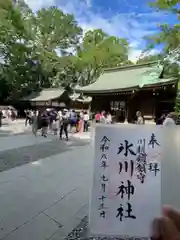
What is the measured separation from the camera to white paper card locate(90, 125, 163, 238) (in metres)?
2.82

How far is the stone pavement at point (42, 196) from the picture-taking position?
3.84 meters

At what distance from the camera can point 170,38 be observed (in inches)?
337

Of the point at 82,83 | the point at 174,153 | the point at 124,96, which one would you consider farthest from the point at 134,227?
the point at 82,83

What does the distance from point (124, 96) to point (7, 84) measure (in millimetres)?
21596

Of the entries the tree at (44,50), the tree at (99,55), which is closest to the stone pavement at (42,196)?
the tree at (99,55)

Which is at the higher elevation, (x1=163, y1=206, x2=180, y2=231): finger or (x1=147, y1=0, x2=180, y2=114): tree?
(x1=147, y1=0, x2=180, y2=114): tree

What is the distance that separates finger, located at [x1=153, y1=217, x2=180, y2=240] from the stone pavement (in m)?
2.93

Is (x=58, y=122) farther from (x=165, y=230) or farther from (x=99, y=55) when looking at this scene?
(x=99, y=55)

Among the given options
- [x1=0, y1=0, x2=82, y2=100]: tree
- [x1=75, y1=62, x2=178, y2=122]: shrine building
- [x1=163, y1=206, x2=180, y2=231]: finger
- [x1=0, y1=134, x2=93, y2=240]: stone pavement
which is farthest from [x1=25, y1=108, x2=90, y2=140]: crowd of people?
[x1=0, y1=0, x2=82, y2=100]: tree

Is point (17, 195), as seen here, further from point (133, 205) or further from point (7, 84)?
point (7, 84)

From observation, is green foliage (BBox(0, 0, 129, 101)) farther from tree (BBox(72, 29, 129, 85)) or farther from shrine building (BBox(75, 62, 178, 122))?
shrine building (BBox(75, 62, 178, 122))

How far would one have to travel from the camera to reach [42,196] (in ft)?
16.8

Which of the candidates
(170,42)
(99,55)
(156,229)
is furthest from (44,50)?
(156,229)

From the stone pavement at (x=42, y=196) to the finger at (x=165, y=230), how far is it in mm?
2934
